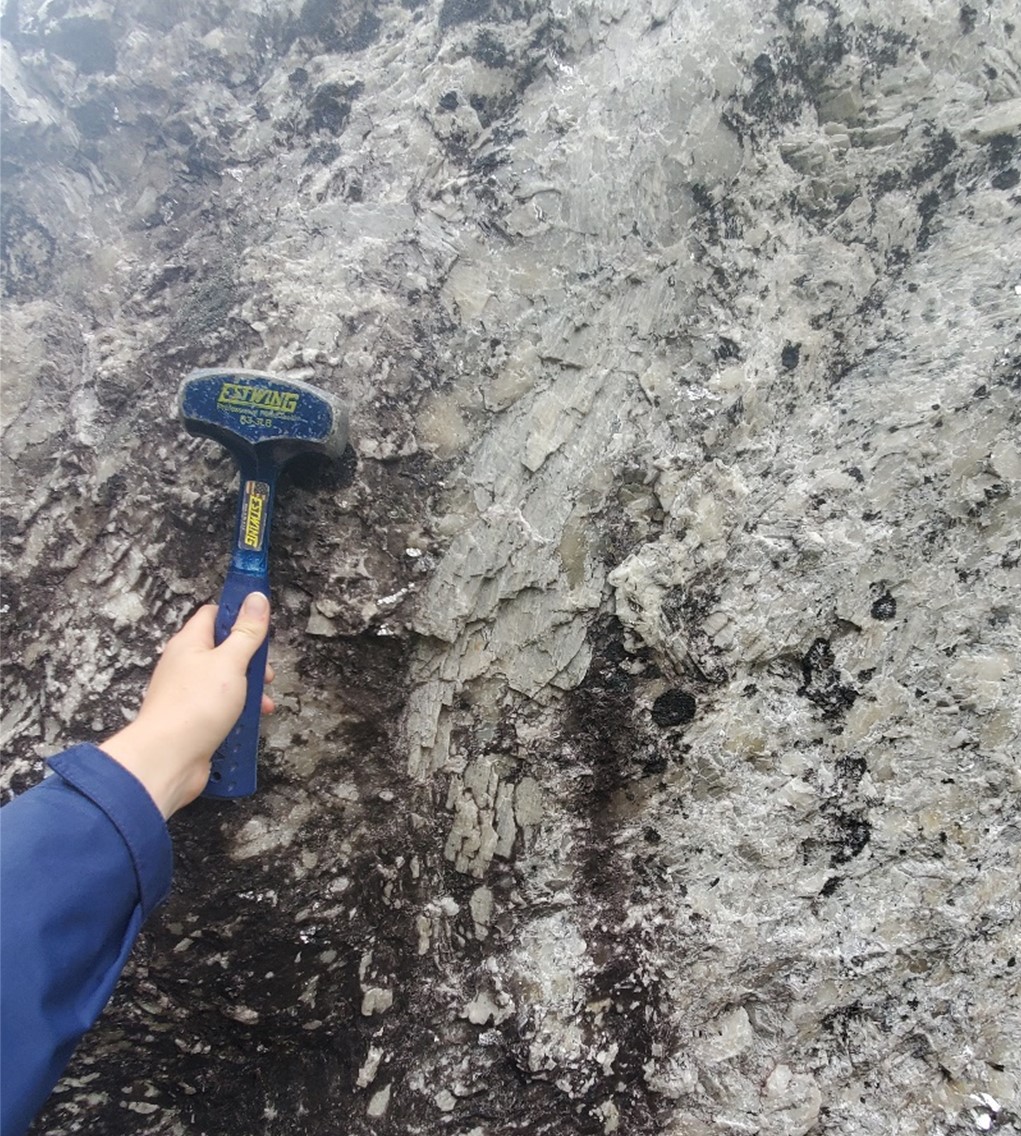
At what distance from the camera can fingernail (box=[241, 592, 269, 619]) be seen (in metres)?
1.31

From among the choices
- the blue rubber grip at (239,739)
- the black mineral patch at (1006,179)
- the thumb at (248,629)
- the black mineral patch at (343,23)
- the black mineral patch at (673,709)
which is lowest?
the black mineral patch at (673,709)

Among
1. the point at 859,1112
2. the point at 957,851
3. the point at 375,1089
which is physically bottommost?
the point at 859,1112

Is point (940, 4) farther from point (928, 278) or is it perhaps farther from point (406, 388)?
point (406, 388)

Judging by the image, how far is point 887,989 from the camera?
1.41m

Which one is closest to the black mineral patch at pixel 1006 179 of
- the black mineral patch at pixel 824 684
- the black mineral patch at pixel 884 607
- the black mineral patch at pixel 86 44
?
the black mineral patch at pixel 884 607

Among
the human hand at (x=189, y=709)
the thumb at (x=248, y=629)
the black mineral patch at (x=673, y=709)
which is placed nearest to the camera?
the human hand at (x=189, y=709)

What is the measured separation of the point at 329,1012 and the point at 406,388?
1201 millimetres

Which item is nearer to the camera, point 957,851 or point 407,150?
point 957,851

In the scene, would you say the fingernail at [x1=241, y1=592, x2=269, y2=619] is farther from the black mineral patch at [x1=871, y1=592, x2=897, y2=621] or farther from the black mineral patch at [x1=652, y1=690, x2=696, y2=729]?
the black mineral patch at [x1=871, y1=592, x2=897, y2=621]

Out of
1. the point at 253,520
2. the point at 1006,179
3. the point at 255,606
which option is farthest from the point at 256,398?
the point at 1006,179

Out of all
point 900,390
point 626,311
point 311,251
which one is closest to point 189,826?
point 311,251

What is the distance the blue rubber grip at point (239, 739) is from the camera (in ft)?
4.26

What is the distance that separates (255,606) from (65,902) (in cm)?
55

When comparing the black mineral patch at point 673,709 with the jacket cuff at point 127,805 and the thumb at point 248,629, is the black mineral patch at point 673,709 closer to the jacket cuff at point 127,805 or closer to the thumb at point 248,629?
the thumb at point 248,629
